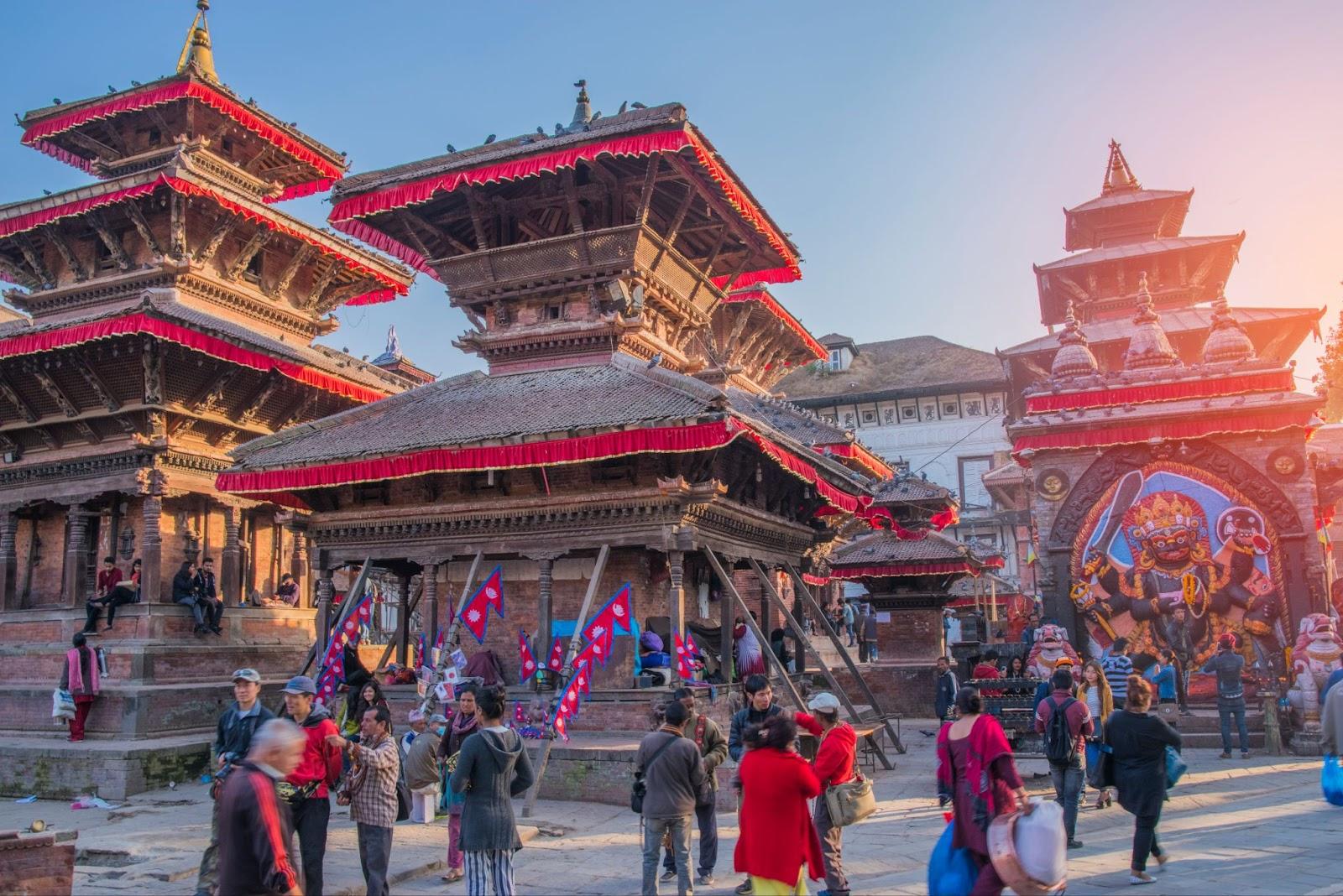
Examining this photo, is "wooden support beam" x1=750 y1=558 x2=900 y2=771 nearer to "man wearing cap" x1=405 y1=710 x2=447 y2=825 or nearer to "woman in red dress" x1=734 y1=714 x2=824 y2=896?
"man wearing cap" x1=405 y1=710 x2=447 y2=825

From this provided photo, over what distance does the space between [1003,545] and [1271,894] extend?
125 feet

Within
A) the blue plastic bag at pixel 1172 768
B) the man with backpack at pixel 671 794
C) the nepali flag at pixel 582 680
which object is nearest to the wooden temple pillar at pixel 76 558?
the nepali flag at pixel 582 680

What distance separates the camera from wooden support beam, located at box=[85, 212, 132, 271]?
20.8 meters

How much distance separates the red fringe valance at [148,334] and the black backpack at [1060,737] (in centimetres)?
1527

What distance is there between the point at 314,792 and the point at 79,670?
1143 centimetres

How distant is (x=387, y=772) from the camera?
305 inches

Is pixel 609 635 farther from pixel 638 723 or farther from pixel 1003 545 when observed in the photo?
pixel 1003 545

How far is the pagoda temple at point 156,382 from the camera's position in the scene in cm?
1783

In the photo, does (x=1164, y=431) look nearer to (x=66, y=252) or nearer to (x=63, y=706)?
(x=63, y=706)

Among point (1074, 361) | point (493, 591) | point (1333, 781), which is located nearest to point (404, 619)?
point (493, 591)

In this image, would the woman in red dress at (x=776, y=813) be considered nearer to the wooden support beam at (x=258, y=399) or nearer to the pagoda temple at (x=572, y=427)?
the pagoda temple at (x=572, y=427)

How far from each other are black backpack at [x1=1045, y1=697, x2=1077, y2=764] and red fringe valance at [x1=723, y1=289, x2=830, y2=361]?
16.0 metres

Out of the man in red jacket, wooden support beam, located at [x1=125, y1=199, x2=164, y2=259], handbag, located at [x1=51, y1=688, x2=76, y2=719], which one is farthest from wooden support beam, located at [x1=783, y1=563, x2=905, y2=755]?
wooden support beam, located at [x1=125, y1=199, x2=164, y2=259]

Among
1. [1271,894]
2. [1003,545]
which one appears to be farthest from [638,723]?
[1003,545]
